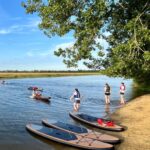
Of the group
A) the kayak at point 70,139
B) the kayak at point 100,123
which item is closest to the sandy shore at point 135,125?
the kayak at point 100,123

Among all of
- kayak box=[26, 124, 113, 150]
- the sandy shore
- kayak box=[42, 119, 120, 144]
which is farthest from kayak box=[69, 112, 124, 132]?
kayak box=[26, 124, 113, 150]

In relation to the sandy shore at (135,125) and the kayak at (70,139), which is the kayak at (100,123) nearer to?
the sandy shore at (135,125)

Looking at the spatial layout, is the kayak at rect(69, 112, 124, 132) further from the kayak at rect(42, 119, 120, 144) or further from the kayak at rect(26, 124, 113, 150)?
the kayak at rect(26, 124, 113, 150)

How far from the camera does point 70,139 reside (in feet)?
70.4

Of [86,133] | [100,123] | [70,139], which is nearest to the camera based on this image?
[70,139]

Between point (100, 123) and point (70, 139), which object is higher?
point (100, 123)

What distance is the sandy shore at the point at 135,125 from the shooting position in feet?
72.1

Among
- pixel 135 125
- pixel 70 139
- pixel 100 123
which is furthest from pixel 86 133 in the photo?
pixel 135 125

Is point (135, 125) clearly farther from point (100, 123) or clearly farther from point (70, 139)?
point (70, 139)

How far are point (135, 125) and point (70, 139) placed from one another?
7929 millimetres

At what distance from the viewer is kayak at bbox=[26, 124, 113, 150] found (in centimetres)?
2038

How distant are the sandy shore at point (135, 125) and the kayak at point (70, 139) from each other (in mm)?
1344

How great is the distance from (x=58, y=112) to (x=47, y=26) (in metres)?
15.1

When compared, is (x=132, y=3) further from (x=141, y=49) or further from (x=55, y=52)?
(x=55, y=52)
